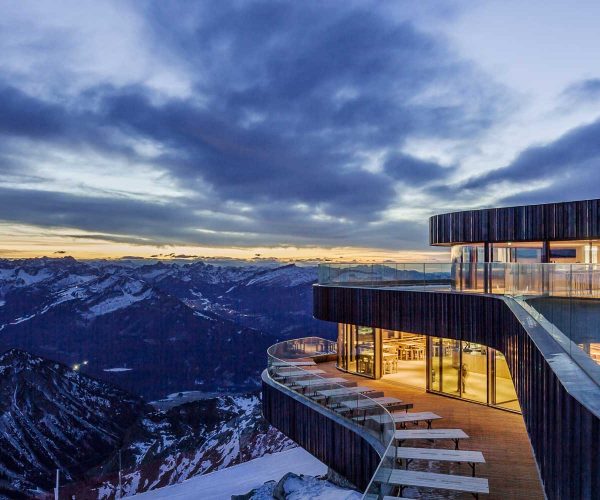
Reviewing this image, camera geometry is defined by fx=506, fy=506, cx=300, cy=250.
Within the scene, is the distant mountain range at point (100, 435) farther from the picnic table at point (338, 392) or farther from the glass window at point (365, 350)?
the picnic table at point (338, 392)

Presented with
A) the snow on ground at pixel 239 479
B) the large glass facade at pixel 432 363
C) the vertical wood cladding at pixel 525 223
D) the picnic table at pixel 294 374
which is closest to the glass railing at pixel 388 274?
the large glass facade at pixel 432 363

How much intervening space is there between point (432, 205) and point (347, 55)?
62.1 m

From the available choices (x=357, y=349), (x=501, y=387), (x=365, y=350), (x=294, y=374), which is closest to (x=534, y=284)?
(x=501, y=387)

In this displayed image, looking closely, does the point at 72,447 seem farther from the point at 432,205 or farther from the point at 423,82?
the point at 423,82

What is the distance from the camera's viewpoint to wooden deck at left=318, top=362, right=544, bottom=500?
9148 millimetres

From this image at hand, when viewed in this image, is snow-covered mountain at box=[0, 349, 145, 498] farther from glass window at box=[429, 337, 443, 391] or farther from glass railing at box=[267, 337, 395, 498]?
glass window at box=[429, 337, 443, 391]

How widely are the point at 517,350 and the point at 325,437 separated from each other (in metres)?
7.42

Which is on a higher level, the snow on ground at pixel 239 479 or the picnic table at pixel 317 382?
the picnic table at pixel 317 382

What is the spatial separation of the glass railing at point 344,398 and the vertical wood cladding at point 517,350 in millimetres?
2241

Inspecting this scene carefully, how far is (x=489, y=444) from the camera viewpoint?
11.9 meters

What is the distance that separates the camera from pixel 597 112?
30.8m

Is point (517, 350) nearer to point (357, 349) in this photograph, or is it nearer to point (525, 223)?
point (525, 223)

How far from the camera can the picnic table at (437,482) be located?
793cm

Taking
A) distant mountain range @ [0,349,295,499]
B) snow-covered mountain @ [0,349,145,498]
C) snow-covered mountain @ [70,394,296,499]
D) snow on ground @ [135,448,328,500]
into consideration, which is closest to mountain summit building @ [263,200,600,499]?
snow on ground @ [135,448,328,500]
